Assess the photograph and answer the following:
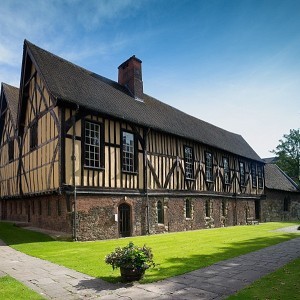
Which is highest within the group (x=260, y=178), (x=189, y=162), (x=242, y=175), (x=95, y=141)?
(x=95, y=141)

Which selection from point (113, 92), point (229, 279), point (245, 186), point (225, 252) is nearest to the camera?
point (229, 279)

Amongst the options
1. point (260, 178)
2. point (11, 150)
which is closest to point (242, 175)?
point (260, 178)

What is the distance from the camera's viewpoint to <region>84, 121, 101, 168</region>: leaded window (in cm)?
1573

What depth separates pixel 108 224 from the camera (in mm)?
15992

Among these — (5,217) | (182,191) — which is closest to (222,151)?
(182,191)

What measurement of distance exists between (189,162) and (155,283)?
1642 cm

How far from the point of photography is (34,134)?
19.1m

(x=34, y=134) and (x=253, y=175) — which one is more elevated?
(x=34, y=134)

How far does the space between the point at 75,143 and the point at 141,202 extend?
5.44 metres

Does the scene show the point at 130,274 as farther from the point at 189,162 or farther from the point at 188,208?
the point at 189,162

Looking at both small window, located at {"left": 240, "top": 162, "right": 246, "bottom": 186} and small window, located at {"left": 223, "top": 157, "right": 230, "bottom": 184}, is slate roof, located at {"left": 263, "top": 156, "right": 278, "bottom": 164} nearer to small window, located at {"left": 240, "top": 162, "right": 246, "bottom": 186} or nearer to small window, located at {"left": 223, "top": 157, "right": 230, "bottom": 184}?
small window, located at {"left": 240, "top": 162, "right": 246, "bottom": 186}

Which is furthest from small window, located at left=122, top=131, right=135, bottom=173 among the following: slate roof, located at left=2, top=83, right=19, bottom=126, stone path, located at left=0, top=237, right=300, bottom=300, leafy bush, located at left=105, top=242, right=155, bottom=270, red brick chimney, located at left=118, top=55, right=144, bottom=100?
slate roof, located at left=2, top=83, right=19, bottom=126

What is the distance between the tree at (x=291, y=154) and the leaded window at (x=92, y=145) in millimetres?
40647

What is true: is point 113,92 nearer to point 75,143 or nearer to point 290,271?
point 75,143
